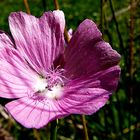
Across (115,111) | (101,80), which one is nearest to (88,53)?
(101,80)

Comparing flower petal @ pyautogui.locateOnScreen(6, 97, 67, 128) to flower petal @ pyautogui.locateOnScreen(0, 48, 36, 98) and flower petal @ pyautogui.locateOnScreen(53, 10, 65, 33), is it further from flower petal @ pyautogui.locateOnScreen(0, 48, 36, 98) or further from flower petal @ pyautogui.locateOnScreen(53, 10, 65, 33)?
flower petal @ pyautogui.locateOnScreen(53, 10, 65, 33)

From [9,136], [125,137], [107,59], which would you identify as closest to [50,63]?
[107,59]

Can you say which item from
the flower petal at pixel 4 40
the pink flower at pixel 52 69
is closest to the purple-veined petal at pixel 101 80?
the pink flower at pixel 52 69

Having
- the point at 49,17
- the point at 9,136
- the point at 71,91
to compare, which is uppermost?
the point at 49,17

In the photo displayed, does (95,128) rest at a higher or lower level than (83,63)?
lower

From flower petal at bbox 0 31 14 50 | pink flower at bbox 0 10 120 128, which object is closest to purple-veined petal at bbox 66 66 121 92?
pink flower at bbox 0 10 120 128

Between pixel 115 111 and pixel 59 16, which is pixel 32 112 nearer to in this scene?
pixel 59 16

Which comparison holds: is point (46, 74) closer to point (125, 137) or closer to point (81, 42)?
point (81, 42)

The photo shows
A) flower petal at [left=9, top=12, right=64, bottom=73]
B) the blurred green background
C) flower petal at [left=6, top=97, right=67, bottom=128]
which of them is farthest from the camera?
the blurred green background
